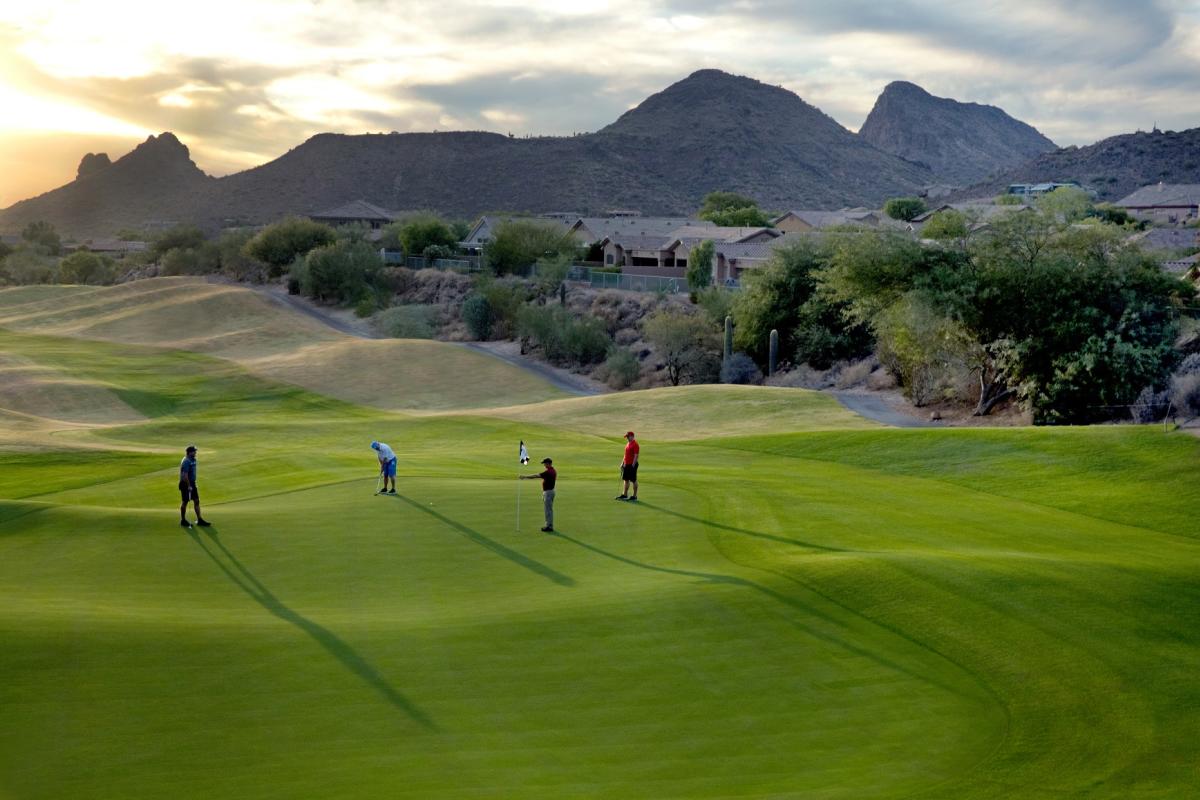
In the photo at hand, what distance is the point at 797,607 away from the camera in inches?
613

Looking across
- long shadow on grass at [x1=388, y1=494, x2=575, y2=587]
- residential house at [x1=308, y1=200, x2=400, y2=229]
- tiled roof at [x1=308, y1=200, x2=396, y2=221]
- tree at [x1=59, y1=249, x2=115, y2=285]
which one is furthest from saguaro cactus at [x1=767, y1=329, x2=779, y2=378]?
tree at [x1=59, y1=249, x2=115, y2=285]

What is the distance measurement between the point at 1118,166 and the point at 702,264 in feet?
328

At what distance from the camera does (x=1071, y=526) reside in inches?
890

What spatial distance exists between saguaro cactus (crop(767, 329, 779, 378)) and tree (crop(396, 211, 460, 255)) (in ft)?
197

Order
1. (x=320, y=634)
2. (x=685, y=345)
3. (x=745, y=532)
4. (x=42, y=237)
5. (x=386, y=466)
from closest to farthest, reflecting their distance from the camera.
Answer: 1. (x=320, y=634)
2. (x=745, y=532)
3. (x=386, y=466)
4. (x=685, y=345)
5. (x=42, y=237)

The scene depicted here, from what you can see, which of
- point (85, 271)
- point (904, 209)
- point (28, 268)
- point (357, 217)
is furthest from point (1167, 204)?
point (28, 268)

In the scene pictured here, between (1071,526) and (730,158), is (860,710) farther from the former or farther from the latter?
(730,158)

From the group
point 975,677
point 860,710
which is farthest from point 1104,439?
point 860,710

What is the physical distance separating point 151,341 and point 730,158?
449ft

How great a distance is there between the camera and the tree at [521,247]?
326 ft

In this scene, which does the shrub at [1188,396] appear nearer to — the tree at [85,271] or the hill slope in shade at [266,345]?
the hill slope in shade at [266,345]

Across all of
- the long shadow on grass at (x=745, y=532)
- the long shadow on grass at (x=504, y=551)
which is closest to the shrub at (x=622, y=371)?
the long shadow on grass at (x=745, y=532)

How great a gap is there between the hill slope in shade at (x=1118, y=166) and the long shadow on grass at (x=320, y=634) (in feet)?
475

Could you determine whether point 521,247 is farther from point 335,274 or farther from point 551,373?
point 551,373
